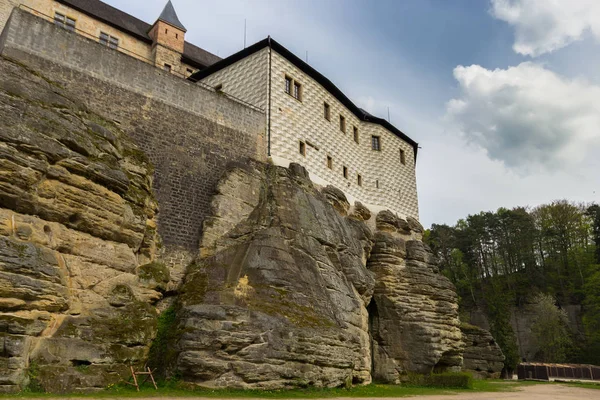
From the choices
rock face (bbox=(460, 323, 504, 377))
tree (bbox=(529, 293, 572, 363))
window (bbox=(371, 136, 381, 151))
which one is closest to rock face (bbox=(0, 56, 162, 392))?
window (bbox=(371, 136, 381, 151))

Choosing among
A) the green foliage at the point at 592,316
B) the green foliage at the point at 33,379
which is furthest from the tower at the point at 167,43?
the green foliage at the point at 592,316

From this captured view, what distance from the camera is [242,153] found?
20.6 metres

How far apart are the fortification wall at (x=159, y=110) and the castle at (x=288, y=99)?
2.78 m

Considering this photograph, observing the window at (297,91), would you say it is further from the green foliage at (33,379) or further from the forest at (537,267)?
the forest at (537,267)

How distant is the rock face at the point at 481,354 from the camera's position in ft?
109

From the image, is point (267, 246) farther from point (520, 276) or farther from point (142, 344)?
point (520, 276)

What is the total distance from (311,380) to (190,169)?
8818 millimetres

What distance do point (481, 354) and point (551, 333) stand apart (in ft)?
43.8

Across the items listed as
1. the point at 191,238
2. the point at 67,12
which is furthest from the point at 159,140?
the point at 67,12

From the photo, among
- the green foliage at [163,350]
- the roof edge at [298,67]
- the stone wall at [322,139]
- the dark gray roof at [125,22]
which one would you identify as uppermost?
the dark gray roof at [125,22]

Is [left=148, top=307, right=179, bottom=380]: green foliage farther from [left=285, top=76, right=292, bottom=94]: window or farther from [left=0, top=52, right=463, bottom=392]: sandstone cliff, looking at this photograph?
[left=285, top=76, right=292, bottom=94]: window

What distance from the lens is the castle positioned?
22750 mm

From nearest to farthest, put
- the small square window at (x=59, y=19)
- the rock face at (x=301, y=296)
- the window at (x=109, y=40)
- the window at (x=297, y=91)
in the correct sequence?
the rock face at (x=301, y=296), the window at (x=297, y=91), the small square window at (x=59, y=19), the window at (x=109, y=40)

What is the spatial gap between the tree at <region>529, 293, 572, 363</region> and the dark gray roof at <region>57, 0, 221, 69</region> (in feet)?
116
